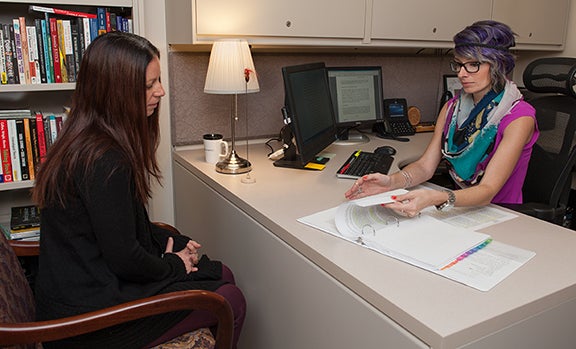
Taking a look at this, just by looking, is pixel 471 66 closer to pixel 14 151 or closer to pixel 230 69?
pixel 230 69

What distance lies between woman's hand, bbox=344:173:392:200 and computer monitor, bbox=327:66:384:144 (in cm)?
78

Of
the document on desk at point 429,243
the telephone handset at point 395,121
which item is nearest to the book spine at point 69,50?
the document on desk at point 429,243

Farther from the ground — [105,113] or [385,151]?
[105,113]

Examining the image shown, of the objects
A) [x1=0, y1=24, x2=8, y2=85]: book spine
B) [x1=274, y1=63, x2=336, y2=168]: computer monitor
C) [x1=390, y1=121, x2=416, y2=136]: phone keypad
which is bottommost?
[x1=390, y1=121, x2=416, y2=136]: phone keypad

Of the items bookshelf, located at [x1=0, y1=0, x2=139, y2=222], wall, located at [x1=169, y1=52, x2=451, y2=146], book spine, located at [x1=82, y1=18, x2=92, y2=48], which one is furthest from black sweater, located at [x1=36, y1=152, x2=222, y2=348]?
wall, located at [x1=169, y1=52, x2=451, y2=146]

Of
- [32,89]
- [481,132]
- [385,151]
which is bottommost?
[385,151]

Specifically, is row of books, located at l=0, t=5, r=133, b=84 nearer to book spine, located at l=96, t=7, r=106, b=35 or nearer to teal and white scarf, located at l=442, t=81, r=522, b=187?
book spine, located at l=96, t=7, r=106, b=35

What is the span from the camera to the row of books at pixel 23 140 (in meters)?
1.55

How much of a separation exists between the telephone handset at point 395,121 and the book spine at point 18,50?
154 centimetres

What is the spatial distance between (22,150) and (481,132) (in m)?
1.52

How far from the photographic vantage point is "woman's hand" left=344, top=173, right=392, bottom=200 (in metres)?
1.33

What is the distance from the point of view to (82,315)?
3.09 ft

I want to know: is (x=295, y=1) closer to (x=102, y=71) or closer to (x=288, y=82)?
(x=288, y=82)

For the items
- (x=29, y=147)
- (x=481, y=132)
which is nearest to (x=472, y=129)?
(x=481, y=132)
